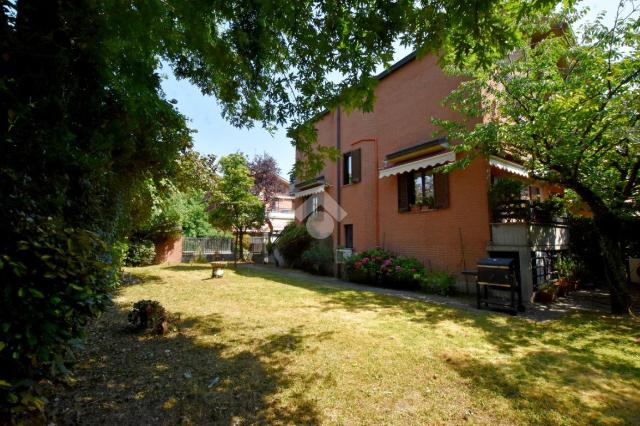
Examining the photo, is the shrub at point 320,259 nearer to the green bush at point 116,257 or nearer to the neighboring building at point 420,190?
the neighboring building at point 420,190

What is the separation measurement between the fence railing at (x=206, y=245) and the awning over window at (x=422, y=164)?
20.2 meters

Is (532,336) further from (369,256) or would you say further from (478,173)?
(369,256)

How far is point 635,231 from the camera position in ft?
45.2

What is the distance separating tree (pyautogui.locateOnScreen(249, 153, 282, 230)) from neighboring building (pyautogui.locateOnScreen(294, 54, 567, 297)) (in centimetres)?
1861

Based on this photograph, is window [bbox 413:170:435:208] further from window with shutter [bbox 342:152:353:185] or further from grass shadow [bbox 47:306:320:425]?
grass shadow [bbox 47:306:320:425]

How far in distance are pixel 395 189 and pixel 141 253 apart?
18336 mm

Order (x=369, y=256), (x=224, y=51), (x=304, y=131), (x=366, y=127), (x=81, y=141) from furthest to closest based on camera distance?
(x=366, y=127) → (x=369, y=256) → (x=304, y=131) → (x=224, y=51) → (x=81, y=141)

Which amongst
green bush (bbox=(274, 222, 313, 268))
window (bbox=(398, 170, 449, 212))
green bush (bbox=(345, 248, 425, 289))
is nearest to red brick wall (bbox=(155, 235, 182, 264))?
green bush (bbox=(274, 222, 313, 268))

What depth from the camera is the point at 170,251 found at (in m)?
25.5

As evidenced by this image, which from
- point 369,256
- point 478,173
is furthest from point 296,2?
point 369,256

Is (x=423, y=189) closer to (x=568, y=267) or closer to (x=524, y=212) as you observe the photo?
(x=524, y=212)

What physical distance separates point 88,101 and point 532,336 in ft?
31.8

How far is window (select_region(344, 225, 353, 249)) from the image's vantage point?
19969 millimetres

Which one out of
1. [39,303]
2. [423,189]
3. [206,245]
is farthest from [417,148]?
[206,245]
